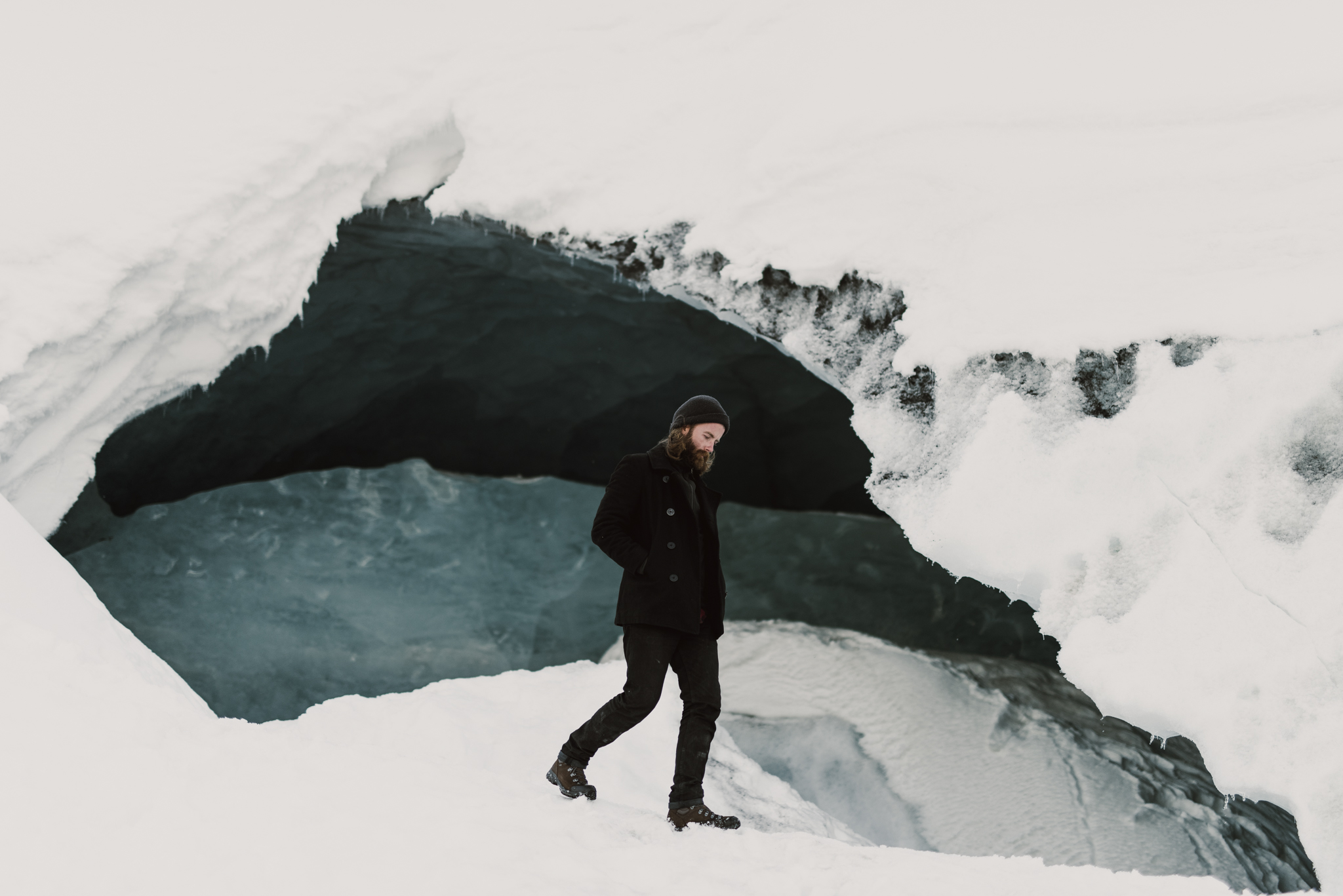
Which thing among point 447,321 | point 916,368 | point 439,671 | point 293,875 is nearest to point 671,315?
point 447,321

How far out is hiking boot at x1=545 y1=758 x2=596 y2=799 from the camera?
2369mm

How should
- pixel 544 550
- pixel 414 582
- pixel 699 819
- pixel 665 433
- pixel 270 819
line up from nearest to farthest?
pixel 270 819, pixel 699 819, pixel 414 582, pixel 665 433, pixel 544 550

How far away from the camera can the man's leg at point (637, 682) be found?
230 cm

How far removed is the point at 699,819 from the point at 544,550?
258 centimetres

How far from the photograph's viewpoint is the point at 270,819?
1965mm

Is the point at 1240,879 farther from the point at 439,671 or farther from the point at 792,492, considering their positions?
the point at 439,671

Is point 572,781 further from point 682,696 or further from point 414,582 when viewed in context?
point 414,582

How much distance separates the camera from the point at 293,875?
1.81 m

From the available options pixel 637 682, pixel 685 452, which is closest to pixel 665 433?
pixel 685 452

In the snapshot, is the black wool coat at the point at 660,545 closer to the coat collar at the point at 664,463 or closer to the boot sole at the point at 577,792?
the coat collar at the point at 664,463

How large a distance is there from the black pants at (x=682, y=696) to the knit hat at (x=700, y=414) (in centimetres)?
53

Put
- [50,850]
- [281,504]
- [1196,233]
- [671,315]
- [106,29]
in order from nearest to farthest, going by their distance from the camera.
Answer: [50,850] → [1196,233] → [106,29] → [671,315] → [281,504]

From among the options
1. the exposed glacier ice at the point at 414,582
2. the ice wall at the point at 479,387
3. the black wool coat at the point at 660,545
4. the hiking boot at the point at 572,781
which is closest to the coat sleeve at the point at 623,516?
the black wool coat at the point at 660,545

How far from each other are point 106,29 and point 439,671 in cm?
296
